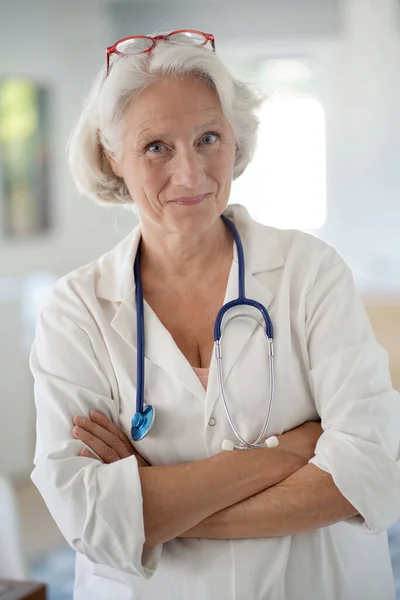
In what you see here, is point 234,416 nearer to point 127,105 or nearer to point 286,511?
point 286,511

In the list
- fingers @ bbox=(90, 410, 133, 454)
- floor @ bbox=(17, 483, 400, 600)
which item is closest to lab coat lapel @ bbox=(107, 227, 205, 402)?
fingers @ bbox=(90, 410, 133, 454)

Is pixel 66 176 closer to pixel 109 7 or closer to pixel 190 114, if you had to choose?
pixel 109 7

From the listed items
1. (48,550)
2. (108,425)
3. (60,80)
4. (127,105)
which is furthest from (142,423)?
(60,80)

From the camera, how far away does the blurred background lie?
454 cm

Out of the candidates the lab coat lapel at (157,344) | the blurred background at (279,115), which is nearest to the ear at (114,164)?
the lab coat lapel at (157,344)

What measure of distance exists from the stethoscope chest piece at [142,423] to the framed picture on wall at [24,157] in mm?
3371

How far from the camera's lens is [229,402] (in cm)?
134

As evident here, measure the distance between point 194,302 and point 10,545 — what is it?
25.2 inches

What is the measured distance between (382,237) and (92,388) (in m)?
3.53

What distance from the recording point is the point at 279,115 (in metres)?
4.73

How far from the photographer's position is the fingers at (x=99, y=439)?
1298 mm

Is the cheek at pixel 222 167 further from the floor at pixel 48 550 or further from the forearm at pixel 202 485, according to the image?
the floor at pixel 48 550

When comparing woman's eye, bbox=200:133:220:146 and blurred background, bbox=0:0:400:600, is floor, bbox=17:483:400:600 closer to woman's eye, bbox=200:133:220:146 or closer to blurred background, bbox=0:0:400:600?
blurred background, bbox=0:0:400:600

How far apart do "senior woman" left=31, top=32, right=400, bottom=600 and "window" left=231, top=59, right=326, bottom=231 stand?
3344mm
